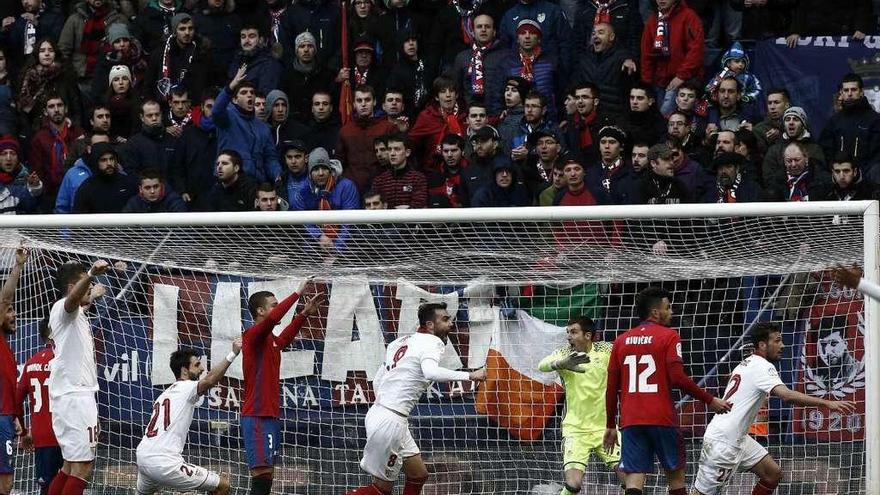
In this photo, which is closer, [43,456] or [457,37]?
[43,456]

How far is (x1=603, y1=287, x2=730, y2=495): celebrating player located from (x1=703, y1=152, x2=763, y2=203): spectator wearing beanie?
→ 2261mm

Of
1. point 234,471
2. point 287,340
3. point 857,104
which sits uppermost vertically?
point 857,104

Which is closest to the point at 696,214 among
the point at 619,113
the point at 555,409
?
the point at 555,409

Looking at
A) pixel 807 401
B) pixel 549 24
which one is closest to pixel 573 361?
pixel 807 401

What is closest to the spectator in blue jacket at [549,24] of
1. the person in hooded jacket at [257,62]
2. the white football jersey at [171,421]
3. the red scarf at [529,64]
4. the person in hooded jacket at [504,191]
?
the red scarf at [529,64]

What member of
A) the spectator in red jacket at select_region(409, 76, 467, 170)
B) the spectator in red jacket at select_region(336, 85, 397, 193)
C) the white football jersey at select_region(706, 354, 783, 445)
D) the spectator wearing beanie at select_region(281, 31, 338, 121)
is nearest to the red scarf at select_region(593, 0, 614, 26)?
the spectator in red jacket at select_region(409, 76, 467, 170)

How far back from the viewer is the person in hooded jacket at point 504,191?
1520 centimetres

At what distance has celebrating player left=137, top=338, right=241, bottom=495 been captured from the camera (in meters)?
12.8

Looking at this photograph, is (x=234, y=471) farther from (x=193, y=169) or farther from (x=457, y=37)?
(x=457, y=37)

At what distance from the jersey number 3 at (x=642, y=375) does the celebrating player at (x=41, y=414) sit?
405 cm

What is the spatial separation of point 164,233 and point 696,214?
390cm

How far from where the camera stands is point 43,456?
13195mm

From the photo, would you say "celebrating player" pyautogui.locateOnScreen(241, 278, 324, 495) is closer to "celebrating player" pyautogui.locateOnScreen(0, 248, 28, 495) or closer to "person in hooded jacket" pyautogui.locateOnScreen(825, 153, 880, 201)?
"celebrating player" pyautogui.locateOnScreen(0, 248, 28, 495)

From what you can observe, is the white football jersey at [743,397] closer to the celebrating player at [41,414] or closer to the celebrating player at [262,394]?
the celebrating player at [262,394]
